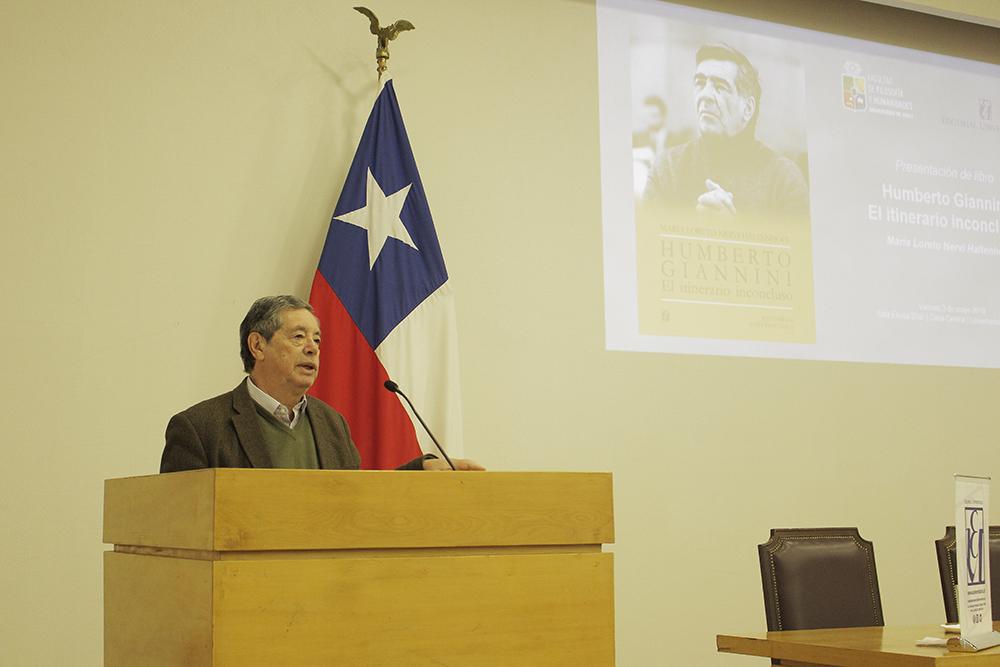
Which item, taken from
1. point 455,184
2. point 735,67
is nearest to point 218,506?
point 455,184

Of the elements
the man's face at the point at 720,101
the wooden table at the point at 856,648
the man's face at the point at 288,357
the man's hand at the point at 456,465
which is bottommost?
the wooden table at the point at 856,648

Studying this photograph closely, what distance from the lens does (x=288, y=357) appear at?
132 inches

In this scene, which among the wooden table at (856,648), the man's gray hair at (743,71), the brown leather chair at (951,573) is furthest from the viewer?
the man's gray hair at (743,71)

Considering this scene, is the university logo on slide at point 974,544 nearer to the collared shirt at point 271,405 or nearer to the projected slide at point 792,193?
the collared shirt at point 271,405

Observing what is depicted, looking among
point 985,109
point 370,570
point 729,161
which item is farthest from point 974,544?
point 985,109

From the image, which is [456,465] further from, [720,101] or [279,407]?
Answer: [720,101]

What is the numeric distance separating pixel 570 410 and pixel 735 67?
6.57 feet

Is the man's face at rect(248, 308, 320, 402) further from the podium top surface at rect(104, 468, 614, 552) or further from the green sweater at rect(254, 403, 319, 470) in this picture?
the podium top surface at rect(104, 468, 614, 552)

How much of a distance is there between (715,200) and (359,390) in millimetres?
2186

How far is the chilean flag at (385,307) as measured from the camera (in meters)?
4.49

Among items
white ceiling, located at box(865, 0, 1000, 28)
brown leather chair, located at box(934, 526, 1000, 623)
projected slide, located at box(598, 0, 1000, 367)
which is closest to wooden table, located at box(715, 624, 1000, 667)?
brown leather chair, located at box(934, 526, 1000, 623)

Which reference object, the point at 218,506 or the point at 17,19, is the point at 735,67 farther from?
the point at 218,506

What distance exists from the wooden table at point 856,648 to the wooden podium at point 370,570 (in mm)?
744

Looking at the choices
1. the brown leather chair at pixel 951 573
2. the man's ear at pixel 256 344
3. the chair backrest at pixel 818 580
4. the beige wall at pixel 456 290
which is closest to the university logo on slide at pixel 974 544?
the chair backrest at pixel 818 580
